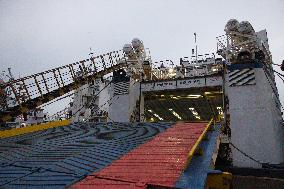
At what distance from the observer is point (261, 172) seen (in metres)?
12.4

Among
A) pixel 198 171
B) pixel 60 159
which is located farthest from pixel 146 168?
pixel 60 159

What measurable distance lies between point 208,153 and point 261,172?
8.00 metres

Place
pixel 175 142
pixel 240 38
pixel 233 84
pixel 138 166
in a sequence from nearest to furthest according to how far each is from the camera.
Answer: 1. pixel 138 166
2. pixel 175 142
3. pixel 233 84
4. pixel 240 38

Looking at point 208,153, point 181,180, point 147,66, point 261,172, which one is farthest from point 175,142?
point 147,66

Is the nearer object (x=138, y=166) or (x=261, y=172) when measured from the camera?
(x=138, y=166)

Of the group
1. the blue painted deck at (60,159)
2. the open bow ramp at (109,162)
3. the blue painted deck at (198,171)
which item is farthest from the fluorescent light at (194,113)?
the blue painted deck at (198,171)

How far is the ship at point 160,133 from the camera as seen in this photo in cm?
475

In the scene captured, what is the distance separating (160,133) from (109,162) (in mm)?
3445

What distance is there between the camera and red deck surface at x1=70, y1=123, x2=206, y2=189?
415 cm

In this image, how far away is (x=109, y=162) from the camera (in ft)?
18.6

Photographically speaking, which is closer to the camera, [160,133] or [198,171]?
[198,171]

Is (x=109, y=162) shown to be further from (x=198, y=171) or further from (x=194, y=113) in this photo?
(x=194, y=113)

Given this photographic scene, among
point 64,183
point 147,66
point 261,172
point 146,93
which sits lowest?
point 261,172

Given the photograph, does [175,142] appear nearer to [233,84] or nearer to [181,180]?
[181,180]
